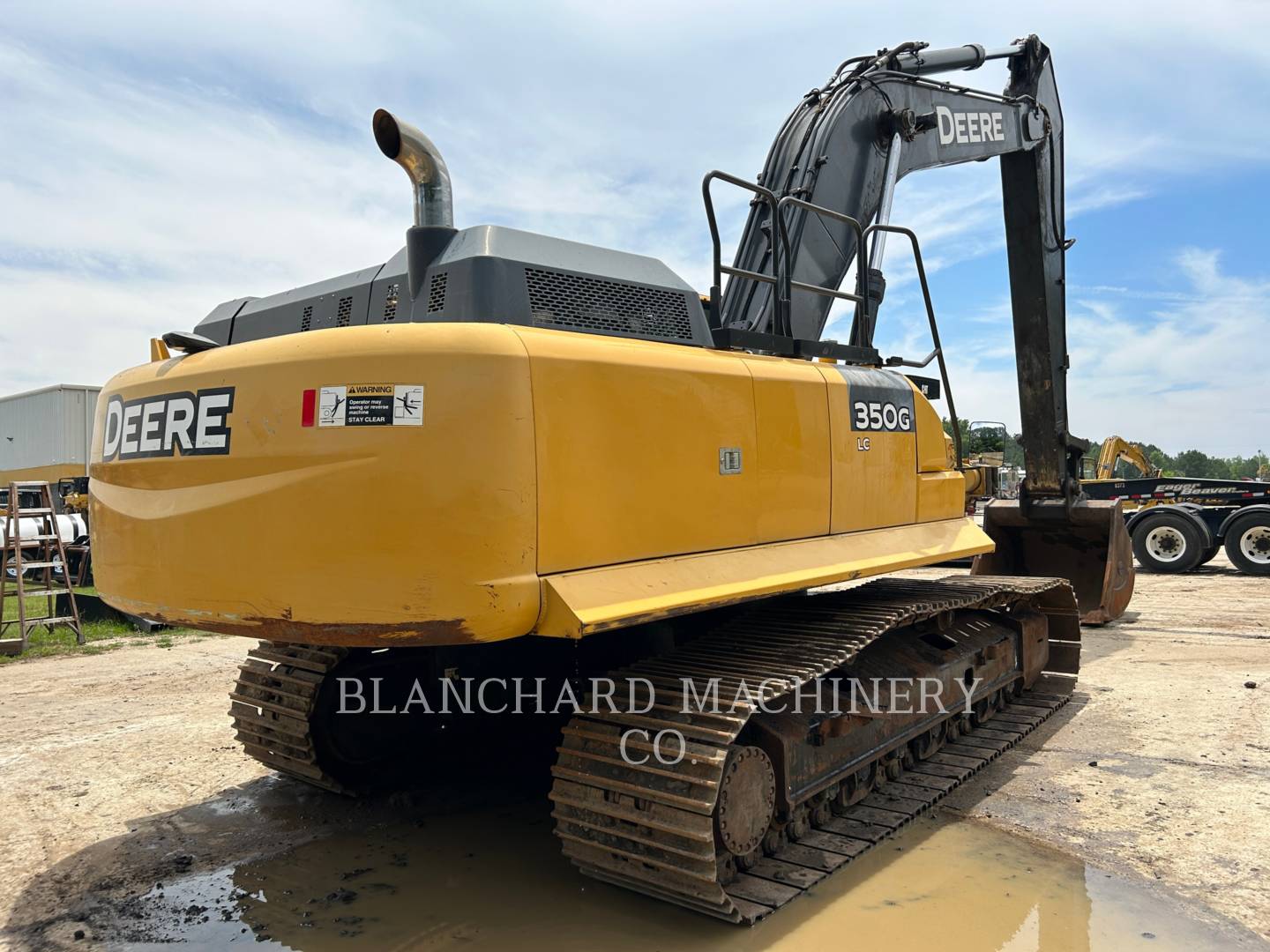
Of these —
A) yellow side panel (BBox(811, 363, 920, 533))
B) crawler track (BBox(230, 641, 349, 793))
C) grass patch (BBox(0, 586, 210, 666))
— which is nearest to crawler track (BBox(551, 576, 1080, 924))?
yellow side panel (BBox(811, 363, 920, 533))

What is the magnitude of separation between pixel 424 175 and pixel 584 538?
61.0 inches

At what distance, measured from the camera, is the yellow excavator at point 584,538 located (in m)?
2.97

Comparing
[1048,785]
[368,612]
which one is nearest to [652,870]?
[368,612]

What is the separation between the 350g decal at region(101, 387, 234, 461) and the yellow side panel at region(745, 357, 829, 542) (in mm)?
1962

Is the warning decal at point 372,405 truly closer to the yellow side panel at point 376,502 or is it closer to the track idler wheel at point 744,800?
the yellow side panel at point 376,502

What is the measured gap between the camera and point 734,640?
411 centimetres

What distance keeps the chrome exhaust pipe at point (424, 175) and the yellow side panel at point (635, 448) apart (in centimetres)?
73

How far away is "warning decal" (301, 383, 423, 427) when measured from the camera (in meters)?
2.95

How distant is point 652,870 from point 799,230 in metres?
3.91

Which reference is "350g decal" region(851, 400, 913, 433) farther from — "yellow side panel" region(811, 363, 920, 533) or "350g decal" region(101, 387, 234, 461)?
"350g decal" region(101, 387, 234, 461)

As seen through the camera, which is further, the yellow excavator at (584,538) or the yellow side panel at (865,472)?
the yellow side panel at (865,472)

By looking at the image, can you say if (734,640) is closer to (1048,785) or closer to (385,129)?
(1048,785)

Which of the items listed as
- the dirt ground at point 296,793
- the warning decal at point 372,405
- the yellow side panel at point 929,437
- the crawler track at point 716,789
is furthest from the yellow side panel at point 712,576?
the dirt ground at point 296,793

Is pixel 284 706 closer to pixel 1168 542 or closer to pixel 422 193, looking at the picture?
pixel 422 193
